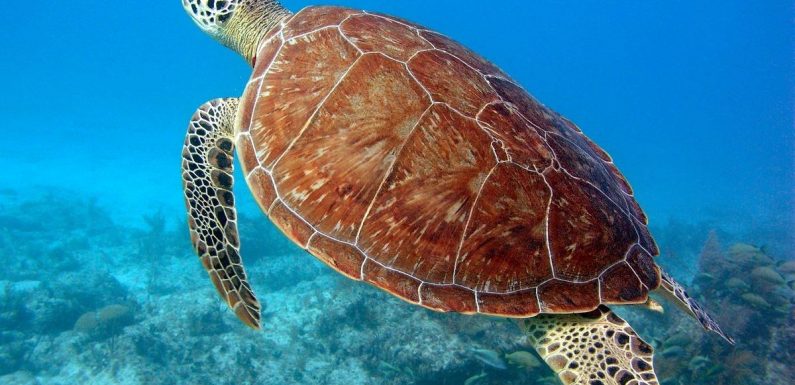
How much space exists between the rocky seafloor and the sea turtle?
3.32 metres

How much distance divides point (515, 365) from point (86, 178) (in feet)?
112

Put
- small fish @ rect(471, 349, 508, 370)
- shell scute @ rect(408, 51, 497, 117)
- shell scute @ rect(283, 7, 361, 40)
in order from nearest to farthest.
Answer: shell scute @ rect(408, 51, 497, 117), shell scute @ rect(283, 7, 361, 40), small fish @ rect(471, 349, 508, 370)

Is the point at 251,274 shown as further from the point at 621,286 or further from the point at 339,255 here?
the point at 621,286

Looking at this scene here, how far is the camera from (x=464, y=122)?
2523mm

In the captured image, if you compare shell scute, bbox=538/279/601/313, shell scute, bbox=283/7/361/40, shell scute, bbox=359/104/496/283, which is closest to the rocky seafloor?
shell scute, bbox=538/279/601/313

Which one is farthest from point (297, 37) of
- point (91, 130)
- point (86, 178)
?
point (91, 130)

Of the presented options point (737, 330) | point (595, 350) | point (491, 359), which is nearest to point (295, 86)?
point (595, 350)

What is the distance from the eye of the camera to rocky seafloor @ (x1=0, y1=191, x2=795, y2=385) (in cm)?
650

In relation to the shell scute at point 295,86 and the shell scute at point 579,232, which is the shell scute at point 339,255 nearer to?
the shell scute at point 295,86

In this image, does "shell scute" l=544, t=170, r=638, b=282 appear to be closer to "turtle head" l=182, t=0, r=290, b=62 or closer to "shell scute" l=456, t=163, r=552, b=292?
"shell scute" l=456, t=163, r=552, b=292

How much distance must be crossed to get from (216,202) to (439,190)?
1.98m

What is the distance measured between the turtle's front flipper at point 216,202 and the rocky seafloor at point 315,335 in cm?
384

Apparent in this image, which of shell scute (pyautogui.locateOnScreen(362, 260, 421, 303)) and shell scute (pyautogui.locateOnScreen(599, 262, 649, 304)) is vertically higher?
shell scute (pyautogui.locateOnScreen(599, 262, 649, 304))

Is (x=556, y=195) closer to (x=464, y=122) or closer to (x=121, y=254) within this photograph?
(x=464, y=122)
